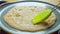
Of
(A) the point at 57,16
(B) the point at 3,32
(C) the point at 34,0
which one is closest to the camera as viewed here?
(B) the point at 3,32

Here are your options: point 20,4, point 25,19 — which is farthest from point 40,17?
point 20,4

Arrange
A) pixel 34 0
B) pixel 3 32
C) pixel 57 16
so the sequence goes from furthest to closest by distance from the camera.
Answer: pixel 34 0
pixel 57 16
pixel 3 32

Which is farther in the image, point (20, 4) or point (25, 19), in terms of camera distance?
point (20, 4)

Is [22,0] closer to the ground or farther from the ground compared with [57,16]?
farther from the ground

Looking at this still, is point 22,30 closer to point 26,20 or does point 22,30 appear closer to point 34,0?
point 26,20

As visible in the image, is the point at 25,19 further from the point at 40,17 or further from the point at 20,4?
the point at 20,4

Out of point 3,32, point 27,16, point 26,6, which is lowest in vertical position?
point 3,32

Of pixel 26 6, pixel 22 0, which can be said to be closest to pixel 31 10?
pixel 26 6

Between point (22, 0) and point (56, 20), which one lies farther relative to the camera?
point (22, 0)
